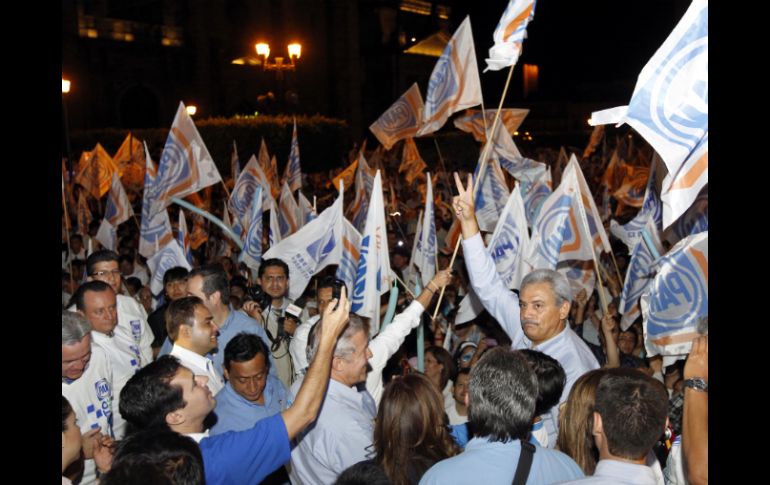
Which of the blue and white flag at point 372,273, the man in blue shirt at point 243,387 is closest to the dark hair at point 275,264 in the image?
the blue and white flag at point 372,273

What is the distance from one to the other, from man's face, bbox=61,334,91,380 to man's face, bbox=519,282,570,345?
2.17m

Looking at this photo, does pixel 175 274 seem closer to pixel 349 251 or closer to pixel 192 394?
pixel 349 251

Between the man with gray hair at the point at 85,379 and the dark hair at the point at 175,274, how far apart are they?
2.33 meters

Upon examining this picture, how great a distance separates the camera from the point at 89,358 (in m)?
4.23

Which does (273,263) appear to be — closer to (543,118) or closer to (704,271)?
(704,271)

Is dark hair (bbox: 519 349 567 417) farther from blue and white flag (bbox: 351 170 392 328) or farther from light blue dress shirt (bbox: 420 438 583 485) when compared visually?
blue and white flag (bbox: 351 170 392 328)

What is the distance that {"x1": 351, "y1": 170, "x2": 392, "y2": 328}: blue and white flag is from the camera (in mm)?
5699

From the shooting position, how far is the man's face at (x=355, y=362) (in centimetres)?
372

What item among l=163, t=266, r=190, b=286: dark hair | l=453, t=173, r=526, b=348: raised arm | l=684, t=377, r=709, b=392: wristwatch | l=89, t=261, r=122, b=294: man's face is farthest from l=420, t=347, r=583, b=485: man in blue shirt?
l=163, t=266, r=190, b=286: dark hair

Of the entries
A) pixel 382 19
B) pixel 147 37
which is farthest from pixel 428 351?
pixel 382 19

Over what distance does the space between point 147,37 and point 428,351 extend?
28850 mm

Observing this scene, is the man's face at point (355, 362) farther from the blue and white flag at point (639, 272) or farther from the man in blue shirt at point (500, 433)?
the blue and white flag at point (639, 272)

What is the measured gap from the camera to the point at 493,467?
2.74 meters

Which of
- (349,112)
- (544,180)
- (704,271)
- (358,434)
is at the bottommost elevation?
(358,434)
